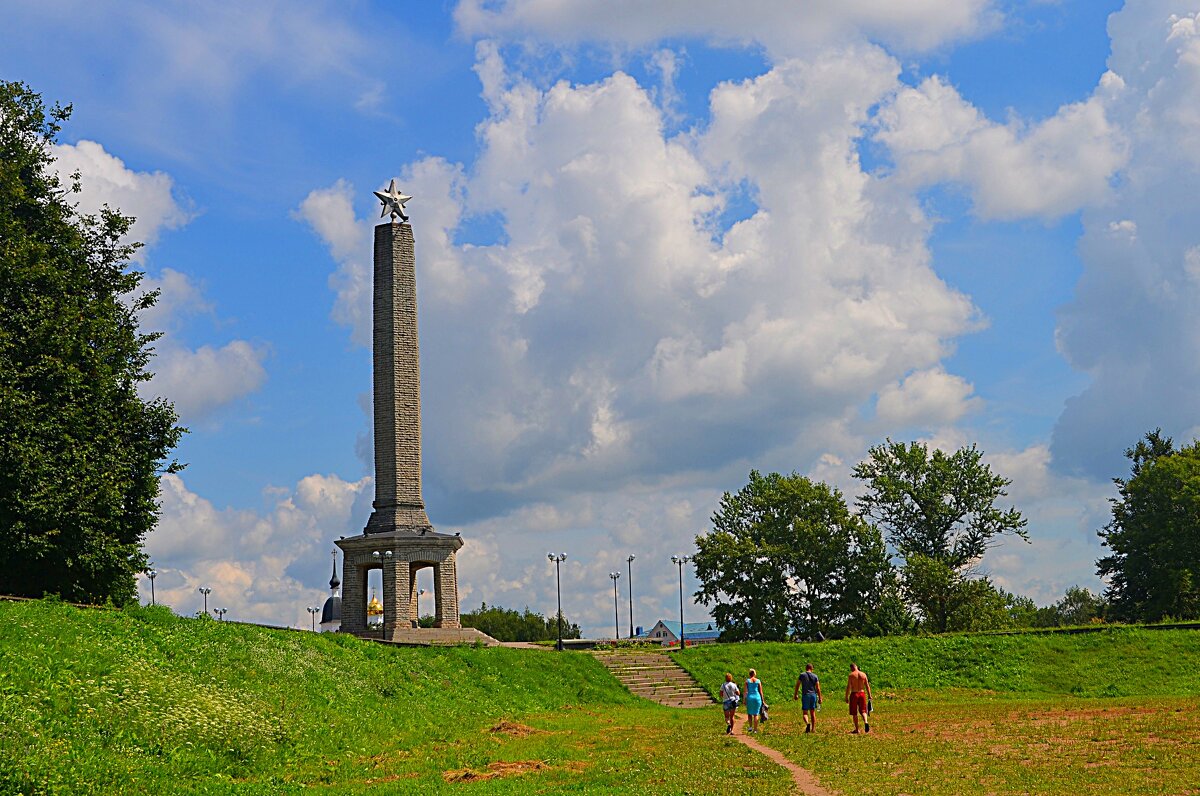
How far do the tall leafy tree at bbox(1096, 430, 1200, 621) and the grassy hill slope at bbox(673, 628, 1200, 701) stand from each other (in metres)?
16.7

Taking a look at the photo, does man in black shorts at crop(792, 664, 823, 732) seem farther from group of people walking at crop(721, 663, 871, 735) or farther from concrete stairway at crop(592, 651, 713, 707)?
concrete stairway at crop(592, 651, 713, 707)

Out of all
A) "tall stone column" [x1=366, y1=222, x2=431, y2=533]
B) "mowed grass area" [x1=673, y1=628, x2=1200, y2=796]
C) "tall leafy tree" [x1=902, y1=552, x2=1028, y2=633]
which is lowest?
"mowed grass area" [x1=673, y1=628, x2=1200, y2=796]

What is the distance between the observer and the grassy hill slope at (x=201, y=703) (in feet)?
62.9

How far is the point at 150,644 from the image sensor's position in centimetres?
2745

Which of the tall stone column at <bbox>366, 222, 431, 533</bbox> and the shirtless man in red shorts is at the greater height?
the tall stone column at <bbox>366, 222, 431, 533</bbox>

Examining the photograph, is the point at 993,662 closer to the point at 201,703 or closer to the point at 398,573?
the point at 398,573

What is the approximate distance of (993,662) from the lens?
47.7 metres

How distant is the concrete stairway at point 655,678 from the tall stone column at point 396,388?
33.9ft

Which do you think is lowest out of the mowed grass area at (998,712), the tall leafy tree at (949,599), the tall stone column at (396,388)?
the mowed grass area at (998,712)

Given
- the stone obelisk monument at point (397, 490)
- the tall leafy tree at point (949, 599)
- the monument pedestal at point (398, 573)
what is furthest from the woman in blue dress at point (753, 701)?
the tall leafy tree at point (949, 599)

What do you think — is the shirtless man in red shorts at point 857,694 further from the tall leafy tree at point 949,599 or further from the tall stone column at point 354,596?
the tall leafy tree at point 949,599

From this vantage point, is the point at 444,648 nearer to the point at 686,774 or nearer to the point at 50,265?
the point at 50,265

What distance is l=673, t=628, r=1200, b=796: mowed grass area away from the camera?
18391 mm

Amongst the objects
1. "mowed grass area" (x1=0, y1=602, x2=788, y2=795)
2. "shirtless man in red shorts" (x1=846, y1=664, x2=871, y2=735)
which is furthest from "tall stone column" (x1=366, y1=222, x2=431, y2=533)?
"shirtless man in red shorts" (x1=846, y1=664, x2=871, y2=735)
